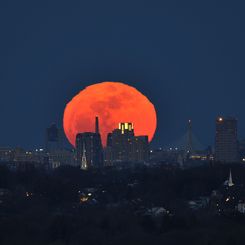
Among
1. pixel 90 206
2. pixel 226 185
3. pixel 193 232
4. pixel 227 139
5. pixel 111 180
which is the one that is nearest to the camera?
pixel 193 232

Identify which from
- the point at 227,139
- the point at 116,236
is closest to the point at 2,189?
the point at 116,236

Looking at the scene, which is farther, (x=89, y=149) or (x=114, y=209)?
(x=89, y=149)

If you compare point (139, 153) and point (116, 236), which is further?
point (139, 153)

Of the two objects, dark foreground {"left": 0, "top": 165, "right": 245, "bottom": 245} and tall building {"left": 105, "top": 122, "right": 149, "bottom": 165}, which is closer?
dark foreground {"left": 0, "top": 165, "right": 245, "bottom": 245}

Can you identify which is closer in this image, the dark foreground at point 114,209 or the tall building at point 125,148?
the dark foreground at point 114,209

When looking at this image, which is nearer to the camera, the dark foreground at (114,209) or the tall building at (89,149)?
the dark foreground at (114,209)

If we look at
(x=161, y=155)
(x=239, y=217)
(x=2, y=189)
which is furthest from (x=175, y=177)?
(x=161, y=155)

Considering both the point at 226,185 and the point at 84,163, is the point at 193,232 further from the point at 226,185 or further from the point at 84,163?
the point at 84,163

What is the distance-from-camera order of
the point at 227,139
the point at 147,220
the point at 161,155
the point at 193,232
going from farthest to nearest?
the point at 161,155 < the point at 227,139 < the point at 147,220 < the point at 193,232

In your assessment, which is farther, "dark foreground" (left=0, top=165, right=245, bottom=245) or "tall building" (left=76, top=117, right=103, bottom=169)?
"tall building" (left=76, top=117, right=103, bottom=169)
